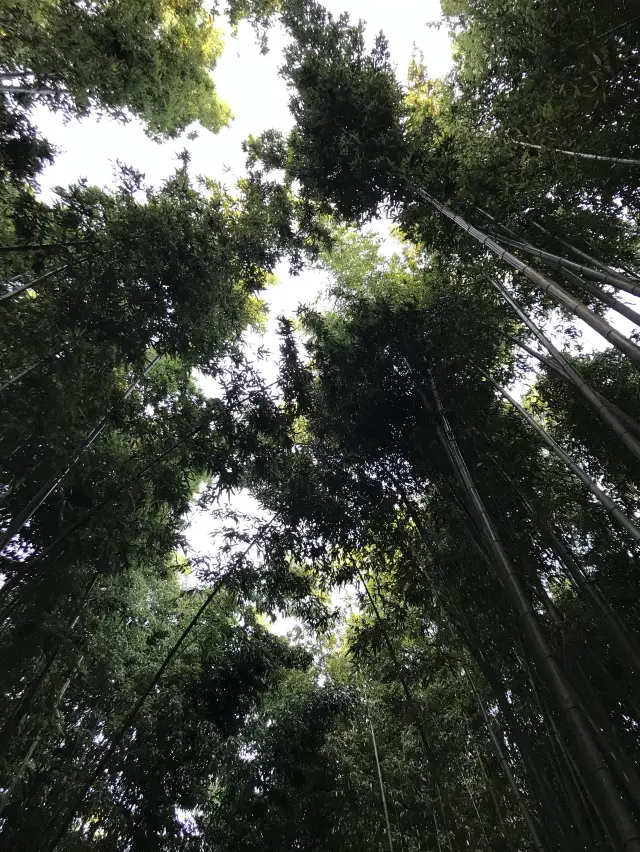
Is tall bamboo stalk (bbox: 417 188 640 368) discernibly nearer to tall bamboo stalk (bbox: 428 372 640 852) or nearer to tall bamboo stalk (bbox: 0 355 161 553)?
tall bamboo stalk (bbox: 428 372 640 852)

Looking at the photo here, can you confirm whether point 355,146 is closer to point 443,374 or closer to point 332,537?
point 443,374

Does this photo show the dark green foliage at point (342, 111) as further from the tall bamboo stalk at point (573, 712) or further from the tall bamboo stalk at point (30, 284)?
the tall bamboo stalk at point (573, 712)

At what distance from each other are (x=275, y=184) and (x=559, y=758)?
603 cm

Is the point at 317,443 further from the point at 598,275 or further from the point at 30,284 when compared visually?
the point at 598,275

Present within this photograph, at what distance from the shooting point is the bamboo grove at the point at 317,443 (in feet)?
10.8

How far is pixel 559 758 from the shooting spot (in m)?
2.20

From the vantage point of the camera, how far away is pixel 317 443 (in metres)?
5.19

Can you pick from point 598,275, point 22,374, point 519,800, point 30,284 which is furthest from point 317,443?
point 519,800

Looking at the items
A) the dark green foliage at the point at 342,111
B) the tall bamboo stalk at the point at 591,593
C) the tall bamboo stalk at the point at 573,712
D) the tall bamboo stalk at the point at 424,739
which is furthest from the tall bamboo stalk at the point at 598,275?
the tall bamboo stalk at the point at 424,739

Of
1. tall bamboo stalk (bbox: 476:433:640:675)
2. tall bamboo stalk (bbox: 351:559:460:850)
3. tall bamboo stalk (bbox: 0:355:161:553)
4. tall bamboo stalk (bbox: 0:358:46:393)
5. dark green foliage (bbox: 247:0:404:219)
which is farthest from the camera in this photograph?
dark green foliage (bbox: 247:0:404:219)

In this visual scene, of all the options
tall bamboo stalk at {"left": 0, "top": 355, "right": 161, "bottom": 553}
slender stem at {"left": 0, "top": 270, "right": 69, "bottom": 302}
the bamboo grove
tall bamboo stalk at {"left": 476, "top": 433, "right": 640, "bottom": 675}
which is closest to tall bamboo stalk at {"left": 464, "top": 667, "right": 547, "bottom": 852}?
the bamboo grove

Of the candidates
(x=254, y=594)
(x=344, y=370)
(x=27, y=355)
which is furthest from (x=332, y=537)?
(x=27, y=355)

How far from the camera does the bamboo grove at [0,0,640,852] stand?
10.8ft

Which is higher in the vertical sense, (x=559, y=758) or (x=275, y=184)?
(x=275, y=184)
